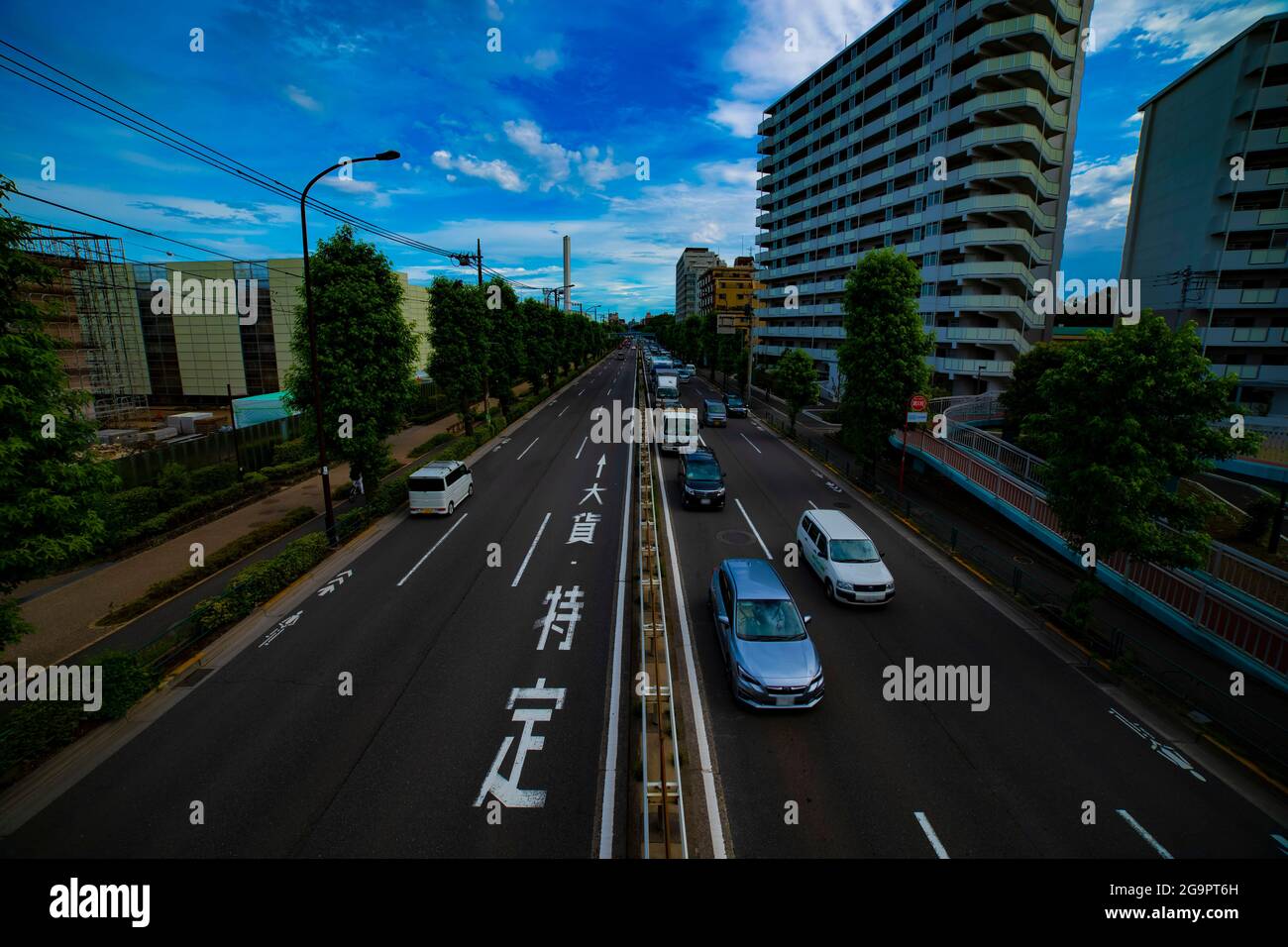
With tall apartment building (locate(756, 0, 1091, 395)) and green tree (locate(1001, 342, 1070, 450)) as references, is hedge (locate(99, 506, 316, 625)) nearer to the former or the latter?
green tree (locate(1001, 342, 1070, 450))

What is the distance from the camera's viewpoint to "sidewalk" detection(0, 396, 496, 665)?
13.5 meters

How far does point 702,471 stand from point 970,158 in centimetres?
4567

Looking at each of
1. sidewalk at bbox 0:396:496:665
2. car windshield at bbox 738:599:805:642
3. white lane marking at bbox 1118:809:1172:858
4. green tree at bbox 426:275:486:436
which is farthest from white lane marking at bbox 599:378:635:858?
green tree at bbox 426:275:486:436

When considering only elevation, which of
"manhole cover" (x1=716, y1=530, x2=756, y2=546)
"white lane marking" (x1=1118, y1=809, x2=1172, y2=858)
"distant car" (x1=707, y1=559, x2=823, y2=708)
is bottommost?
"white lane marking" (x1=1118, y1=809, x2=1172, y2=858)

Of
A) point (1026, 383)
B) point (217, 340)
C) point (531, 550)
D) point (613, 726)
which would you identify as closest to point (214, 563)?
point (531, 550)

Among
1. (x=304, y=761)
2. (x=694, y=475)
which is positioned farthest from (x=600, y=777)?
(x=694, y=475)

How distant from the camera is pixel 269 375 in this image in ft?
183

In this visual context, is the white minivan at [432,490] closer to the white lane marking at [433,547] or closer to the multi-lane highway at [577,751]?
the white lane marking at [433,547]

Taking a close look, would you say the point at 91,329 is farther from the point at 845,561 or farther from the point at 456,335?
the point at 845,561

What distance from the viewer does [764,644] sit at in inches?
444

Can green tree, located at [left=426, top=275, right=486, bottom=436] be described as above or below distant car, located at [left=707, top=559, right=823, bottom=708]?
above

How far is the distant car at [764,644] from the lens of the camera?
10492mm

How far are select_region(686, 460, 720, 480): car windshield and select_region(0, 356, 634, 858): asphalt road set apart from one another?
7460mm

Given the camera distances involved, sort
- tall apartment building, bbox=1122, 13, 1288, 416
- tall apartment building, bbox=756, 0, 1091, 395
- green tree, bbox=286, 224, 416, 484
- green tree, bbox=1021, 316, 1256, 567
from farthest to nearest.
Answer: tall apartment building, bbox=756, 0, 1091, 395 → tall apartment building, bbox=1122, 13, 1288, 416 → green tree, bbox=286, 224, 416, 484 → green tree, bbox=1021, 316, 1256, 567
